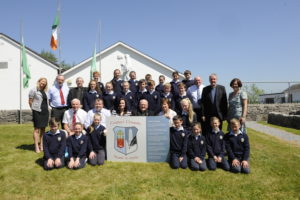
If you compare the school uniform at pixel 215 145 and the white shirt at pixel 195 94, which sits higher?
the white shirt at pixel 195 94

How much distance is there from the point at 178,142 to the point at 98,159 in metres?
1.95

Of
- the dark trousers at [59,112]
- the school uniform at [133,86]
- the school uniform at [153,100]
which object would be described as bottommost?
the dark trousers at [59,112]

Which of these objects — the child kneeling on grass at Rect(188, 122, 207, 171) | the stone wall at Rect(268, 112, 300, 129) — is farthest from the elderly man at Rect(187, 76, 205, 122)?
the stone wall at Rect(268, 112, 300, 129)

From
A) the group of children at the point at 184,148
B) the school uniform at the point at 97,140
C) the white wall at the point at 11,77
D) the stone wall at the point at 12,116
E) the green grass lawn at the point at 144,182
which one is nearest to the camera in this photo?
the green grass lawn at the point at 144,182

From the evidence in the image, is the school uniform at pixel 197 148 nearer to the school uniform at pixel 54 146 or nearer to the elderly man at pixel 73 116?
the elderly man at pixel 73 116

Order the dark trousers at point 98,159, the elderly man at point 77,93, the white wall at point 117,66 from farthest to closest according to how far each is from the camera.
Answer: the white wall at point 117,66
the elderly man at point 77,93
the dark trousers at point 98,159

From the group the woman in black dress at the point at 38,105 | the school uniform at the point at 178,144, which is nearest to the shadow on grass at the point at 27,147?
the woman in black dress at the point at 38,105

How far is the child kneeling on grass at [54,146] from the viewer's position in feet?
16.4

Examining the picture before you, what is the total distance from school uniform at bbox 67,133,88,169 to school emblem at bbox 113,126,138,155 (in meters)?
0.76

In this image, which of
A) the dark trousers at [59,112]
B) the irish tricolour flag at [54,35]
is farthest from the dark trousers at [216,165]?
the irish tricolour flag at [54,35]

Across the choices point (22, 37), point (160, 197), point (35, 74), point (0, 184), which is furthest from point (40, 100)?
point (35, 74)

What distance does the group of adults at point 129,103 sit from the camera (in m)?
5.57

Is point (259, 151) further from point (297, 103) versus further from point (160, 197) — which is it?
point (297, 103)

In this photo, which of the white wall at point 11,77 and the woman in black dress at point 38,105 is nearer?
the woman in black dress at point 38,105
